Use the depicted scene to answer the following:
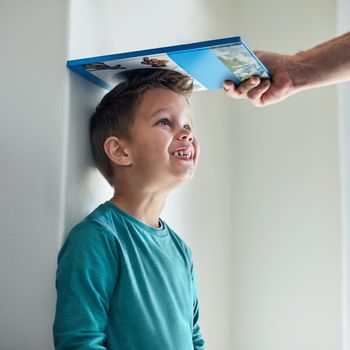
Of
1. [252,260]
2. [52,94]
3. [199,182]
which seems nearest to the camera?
[52,94]

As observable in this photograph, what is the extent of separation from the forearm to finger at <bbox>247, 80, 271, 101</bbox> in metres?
0.12

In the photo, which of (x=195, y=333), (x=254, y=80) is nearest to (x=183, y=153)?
(x=254, y=80)

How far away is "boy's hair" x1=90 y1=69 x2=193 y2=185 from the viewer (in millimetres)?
1021

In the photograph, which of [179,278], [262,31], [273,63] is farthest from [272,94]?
[262,31]

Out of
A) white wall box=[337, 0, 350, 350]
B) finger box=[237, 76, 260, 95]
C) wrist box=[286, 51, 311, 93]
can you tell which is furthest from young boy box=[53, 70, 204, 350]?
white wall box=[337, 0, 350, 350]

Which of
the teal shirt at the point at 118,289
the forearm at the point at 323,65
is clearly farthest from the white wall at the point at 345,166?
the teal shirt at the point at 118,289

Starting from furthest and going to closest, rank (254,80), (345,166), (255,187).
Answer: (255,187) < (345,166) < (254,80)

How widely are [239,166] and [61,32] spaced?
936 mm

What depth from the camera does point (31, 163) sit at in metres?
0.95

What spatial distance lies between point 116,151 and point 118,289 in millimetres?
294

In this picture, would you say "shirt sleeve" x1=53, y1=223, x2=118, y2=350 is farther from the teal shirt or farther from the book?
the book

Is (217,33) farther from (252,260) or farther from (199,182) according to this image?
(252,260)

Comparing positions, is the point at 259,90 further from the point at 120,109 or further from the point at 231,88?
the point at 120,109

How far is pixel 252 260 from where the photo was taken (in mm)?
1674
